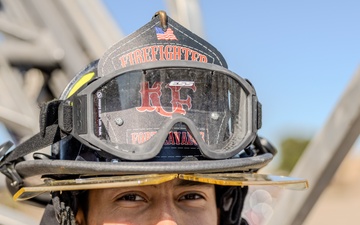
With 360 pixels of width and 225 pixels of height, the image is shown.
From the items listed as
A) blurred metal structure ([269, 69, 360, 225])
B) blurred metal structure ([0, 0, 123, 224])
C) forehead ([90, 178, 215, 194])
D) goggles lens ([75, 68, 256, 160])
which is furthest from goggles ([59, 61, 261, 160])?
blurred metal structure ([0, 0, 123, 224])

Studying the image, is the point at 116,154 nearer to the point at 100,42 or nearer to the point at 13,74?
the point at 100,42

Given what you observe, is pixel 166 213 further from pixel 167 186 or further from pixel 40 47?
pixel 40 47

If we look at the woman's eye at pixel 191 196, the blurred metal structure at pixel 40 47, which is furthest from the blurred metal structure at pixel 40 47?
the woman's eye at pixel 191 196

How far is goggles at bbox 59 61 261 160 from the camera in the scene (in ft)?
5.54

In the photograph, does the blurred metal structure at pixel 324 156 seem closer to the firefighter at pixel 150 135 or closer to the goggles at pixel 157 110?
the firefighter at pixel 150 135

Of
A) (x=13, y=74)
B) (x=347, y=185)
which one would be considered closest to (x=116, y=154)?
(x=13, y=74)

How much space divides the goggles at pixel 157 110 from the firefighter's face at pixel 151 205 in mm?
141

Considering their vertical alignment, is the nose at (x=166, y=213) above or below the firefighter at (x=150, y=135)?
below

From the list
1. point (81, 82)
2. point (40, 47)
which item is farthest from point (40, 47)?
point (81, 82)

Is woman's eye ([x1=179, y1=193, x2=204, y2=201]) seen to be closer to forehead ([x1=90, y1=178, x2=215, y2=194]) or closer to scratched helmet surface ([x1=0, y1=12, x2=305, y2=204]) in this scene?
forehead ([x1=90, y1=178, x2=215, y2=194])

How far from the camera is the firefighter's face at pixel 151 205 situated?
69.1 inches

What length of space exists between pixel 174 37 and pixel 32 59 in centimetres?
193

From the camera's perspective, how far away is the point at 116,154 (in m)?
1.66

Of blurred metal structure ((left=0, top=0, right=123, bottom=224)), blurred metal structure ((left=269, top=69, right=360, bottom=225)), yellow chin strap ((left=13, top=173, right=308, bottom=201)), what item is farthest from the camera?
blurred metal structure ((left=0, top=0, right=123, bottom=224))
